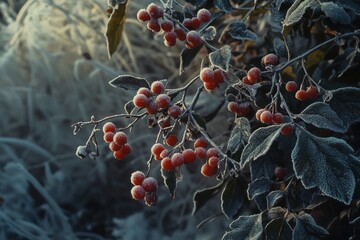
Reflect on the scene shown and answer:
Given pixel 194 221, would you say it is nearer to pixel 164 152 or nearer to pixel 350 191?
pixel 164 152

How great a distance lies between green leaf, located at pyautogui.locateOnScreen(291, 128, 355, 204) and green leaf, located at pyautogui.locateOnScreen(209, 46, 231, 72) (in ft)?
0.47

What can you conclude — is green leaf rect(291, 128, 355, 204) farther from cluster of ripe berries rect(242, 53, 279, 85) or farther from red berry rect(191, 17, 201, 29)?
red berry rect(191, 17, 201, 29)

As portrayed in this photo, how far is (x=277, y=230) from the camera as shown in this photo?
789 mm

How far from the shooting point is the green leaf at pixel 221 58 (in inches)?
30.4

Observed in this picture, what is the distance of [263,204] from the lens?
0.92 metres

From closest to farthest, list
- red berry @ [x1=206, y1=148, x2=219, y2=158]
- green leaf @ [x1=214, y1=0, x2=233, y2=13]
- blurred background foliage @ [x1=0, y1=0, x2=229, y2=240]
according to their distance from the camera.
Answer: red berry @ [x1=206, y1=148, x2=219, y2=158] < green leaf @ [x1=214, y1=0, x2=233, y2=13] < blurred background foliage @ [x1=0, y1=0, x2=229, y2=240]

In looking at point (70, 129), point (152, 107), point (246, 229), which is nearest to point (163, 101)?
point (152, 107)

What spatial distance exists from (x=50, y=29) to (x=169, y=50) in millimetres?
468

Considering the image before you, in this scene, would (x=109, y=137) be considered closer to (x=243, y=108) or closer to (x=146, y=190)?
(x=146, y=190)

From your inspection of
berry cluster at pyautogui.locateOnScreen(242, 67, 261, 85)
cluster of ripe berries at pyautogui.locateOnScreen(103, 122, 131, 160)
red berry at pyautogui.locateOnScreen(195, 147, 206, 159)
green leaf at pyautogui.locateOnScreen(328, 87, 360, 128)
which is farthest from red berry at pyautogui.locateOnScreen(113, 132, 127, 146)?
green leaf at pyautogui.locateOnScreen(328, 87, 360, 128)

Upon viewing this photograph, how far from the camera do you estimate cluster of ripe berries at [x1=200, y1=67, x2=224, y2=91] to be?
0.80 metres

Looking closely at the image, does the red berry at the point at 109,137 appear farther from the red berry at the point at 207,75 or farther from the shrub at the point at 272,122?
the red berry at the point at 207,75

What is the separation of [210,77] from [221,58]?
0.11ft

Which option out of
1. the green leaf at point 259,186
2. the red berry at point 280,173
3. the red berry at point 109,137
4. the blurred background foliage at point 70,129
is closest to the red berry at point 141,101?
the red berry at point 109,137
